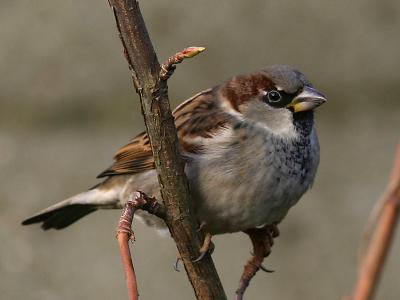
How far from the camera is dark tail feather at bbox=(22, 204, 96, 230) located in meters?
1.67

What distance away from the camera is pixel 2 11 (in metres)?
2.18

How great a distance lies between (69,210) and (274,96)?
1.83ft

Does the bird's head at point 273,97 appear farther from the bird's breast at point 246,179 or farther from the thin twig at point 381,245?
the thin twig at point 381,245

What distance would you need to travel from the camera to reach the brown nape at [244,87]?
1410mm

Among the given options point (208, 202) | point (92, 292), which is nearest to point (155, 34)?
point (92, 292)

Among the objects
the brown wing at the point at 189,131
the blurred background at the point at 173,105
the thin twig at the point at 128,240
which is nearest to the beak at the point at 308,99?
the brown wing at the point at 189,131

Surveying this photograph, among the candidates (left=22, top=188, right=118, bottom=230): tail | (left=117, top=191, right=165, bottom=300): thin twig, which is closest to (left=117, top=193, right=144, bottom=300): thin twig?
(left=117, top=191, right=165, bottom=300): thin twig

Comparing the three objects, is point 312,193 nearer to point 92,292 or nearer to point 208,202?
point 92,292

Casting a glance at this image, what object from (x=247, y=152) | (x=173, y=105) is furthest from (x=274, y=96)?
(x=173, y=105)

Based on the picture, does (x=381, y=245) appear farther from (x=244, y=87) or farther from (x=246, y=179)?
(x=244, y=87)

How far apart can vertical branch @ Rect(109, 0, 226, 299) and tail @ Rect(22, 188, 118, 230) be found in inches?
29.0

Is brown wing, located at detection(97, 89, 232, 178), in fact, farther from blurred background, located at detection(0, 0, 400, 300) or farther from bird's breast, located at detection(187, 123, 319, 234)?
blurred background, located at detection(0, 0, 400, 300)

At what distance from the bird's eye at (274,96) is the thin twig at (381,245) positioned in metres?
1.09

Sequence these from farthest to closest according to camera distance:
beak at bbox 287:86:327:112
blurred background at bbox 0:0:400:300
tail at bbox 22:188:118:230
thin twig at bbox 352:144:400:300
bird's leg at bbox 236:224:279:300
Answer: blurred background at bbox 0:0:400:300 < tail at bbox 22:188:118:230 < beak at bbox 287:86:327:112 < bird's leg at bbox 236:224:279:300 < thin twig at bbox 352:144:400:300
